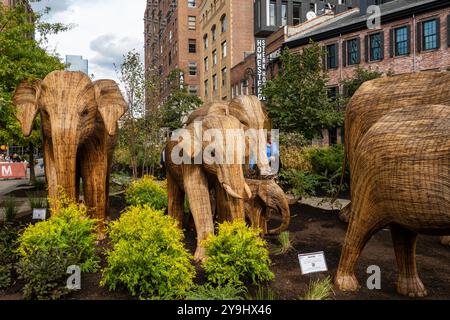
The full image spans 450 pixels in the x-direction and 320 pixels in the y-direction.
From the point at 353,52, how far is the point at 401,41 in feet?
10.9

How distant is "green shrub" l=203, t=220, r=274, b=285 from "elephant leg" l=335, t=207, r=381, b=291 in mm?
810

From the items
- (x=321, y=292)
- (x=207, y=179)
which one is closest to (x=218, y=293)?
(x=321, y=292)

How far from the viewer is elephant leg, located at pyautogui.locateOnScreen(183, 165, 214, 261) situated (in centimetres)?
520

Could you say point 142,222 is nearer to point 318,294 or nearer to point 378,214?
point 318,294

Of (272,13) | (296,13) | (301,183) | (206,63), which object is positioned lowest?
(301,183)

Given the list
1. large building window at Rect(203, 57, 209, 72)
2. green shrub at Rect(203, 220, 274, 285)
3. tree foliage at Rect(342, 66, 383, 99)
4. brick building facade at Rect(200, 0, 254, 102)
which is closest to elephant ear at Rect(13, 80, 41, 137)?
green shrub at Rect(203, 220, 274, 285)

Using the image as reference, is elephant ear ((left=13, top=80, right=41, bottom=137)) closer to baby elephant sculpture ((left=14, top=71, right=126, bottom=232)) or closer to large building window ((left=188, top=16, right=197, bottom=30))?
baby elephant sculpture ((left=14, top=71, right=126, bottom=232))

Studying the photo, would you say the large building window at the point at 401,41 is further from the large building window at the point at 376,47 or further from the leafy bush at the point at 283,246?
the leafy bush at the point at 283,246

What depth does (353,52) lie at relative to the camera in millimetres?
27047

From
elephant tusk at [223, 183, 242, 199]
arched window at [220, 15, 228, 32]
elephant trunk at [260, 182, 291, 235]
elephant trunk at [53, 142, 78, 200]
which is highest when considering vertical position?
arched window at [220, 15, 228, 32]

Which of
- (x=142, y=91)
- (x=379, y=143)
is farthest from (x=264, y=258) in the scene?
(x=142, y=91)

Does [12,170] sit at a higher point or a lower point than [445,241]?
higher

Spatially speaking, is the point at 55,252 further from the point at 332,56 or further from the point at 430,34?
the point at 332,56
